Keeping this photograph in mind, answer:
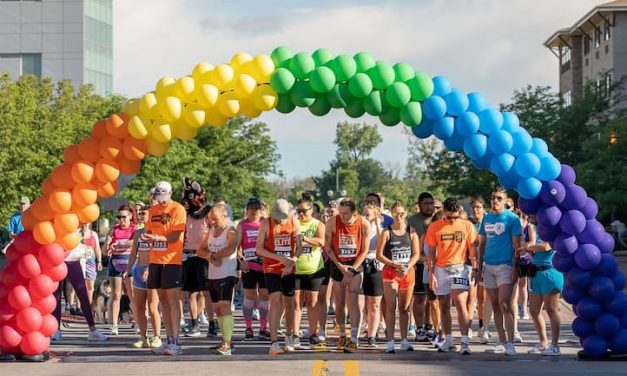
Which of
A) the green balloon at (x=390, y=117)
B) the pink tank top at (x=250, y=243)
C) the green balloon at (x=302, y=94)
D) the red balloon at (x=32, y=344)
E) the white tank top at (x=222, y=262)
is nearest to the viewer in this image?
the red balloon at (x=32, y=344)

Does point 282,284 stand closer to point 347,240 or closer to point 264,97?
point 347,240

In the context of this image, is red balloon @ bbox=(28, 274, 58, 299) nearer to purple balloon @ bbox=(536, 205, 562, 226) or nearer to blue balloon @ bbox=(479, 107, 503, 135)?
blue balloon @ bbox=(479, 107, 503, 135)

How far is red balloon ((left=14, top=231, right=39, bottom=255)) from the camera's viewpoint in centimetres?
1484

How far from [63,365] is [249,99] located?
12.3ft

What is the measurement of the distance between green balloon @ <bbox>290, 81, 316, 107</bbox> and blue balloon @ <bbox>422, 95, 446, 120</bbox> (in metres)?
1.32

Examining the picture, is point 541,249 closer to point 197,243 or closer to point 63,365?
point 197,243

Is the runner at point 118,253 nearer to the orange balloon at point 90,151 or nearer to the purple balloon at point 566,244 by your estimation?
the orange balloon at point 90,151

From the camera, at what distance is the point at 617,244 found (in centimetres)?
5125

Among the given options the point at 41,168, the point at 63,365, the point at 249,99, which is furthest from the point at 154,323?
the point at 41,168

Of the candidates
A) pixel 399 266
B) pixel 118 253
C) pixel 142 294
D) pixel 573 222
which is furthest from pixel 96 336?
pixel 573 222

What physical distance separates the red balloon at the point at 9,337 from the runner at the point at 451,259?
494 cm

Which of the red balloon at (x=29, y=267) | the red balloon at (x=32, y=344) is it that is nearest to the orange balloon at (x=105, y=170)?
the red balloon at (x=29, y=267)

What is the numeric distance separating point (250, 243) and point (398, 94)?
390 centimetres

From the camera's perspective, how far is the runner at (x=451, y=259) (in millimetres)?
14867
